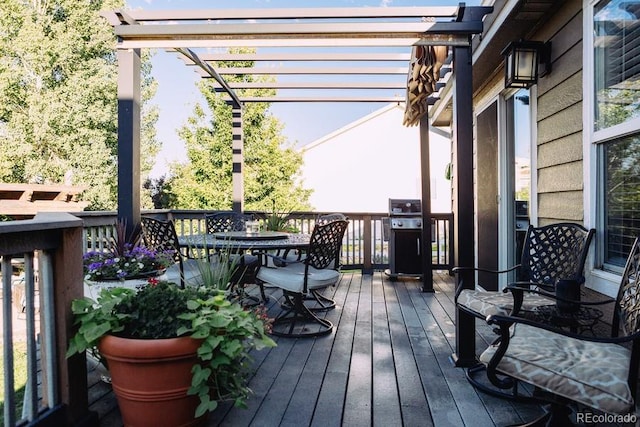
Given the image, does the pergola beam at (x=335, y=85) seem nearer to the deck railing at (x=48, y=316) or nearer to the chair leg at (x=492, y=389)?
the chair leg at (x=492, y=389)

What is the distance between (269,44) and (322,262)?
1.70m

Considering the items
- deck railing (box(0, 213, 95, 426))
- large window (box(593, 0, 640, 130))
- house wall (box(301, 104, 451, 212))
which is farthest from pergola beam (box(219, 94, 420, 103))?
house wall (box(301, 104, 451, 212))

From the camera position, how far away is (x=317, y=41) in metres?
2.90

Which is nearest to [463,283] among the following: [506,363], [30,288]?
→ [506,363]

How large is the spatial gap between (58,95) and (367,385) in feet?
41.0

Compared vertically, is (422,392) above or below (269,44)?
below

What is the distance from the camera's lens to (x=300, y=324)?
3547mm

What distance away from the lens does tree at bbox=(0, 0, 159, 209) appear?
35.9ft

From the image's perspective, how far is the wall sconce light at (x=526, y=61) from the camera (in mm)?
2992

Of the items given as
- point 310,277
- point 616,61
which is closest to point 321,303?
point 310,277

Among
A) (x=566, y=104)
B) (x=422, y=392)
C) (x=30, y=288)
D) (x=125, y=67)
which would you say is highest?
(x=125, y=67)

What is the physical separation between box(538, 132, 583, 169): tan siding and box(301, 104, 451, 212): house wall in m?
12.8

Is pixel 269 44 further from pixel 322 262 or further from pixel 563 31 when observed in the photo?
pixel 563 31

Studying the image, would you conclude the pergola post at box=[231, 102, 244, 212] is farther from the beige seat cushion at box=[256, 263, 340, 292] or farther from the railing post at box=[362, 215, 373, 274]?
the beige seat cushion at box=[256, 263, 340, 292]
